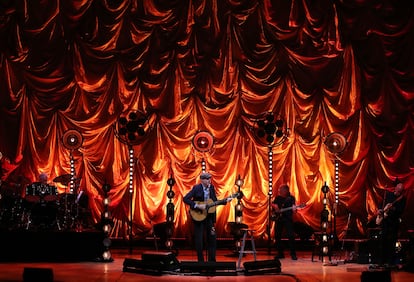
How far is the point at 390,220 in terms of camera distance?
51.4 feet

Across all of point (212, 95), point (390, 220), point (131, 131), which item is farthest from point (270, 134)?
point (390, 220)

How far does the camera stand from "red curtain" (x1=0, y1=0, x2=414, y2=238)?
69.8ft

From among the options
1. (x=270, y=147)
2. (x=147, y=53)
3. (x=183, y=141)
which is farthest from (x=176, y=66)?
(x=270, y=147)

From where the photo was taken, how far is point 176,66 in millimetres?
21984

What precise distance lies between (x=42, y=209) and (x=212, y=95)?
662 cm

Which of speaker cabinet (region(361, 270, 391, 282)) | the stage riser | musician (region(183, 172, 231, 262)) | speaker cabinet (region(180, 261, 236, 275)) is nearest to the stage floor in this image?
speaker cabinet (region(180, 261, 236, 275))

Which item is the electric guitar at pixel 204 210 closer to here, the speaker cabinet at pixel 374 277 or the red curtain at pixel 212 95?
the speaker cabinet at pixel 374 277

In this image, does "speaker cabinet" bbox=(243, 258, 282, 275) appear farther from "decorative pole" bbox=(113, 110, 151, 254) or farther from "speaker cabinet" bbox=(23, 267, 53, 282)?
"decorative pole" bbox=(113, 110, 151, 254)

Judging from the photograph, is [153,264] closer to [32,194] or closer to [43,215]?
[43,215]

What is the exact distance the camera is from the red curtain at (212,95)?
21266 mm

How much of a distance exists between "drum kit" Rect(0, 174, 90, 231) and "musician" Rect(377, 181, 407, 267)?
7.53 m

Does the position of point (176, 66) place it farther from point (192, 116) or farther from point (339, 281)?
point (339, 281)

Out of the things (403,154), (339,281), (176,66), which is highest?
(176,66)

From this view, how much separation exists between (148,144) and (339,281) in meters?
9.55
